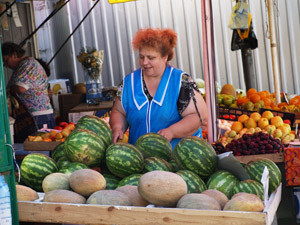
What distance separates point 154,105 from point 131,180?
1312mm

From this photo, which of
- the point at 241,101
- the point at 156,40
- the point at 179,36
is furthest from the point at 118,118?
the point at 179,36

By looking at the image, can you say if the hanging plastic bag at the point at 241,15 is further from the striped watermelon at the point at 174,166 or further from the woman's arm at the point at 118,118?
the striped watermelon at the point at 174,166

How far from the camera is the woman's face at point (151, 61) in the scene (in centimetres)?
348

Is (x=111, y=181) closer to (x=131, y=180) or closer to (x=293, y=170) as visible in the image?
(x=131, y=180)

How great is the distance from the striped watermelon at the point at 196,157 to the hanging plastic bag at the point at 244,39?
4313 millimetres

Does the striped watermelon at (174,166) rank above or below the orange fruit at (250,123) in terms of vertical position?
above

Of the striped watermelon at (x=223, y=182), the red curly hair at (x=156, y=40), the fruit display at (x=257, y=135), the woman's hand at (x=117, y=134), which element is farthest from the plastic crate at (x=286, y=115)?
the striped watermelon at (x=223, y=182)

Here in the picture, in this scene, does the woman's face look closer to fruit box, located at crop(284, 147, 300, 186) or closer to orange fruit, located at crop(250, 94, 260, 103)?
fruit box, located at crop(284, 147, 300, 186)

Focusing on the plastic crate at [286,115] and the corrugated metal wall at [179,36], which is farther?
the corrugated metal wall at [179,36]

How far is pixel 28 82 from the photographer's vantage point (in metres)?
5.54

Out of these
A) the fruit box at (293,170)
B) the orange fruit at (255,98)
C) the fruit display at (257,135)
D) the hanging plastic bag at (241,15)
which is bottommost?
the fruit box at (293,170)

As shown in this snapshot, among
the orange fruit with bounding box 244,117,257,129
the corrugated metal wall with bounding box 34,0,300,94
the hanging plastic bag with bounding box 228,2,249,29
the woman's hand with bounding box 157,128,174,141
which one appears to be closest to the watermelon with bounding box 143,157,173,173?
the woman's hand with bounding box 157,128,174,141

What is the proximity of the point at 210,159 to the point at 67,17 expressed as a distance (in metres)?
6.62

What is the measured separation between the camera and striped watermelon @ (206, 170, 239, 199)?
218 centimetres
